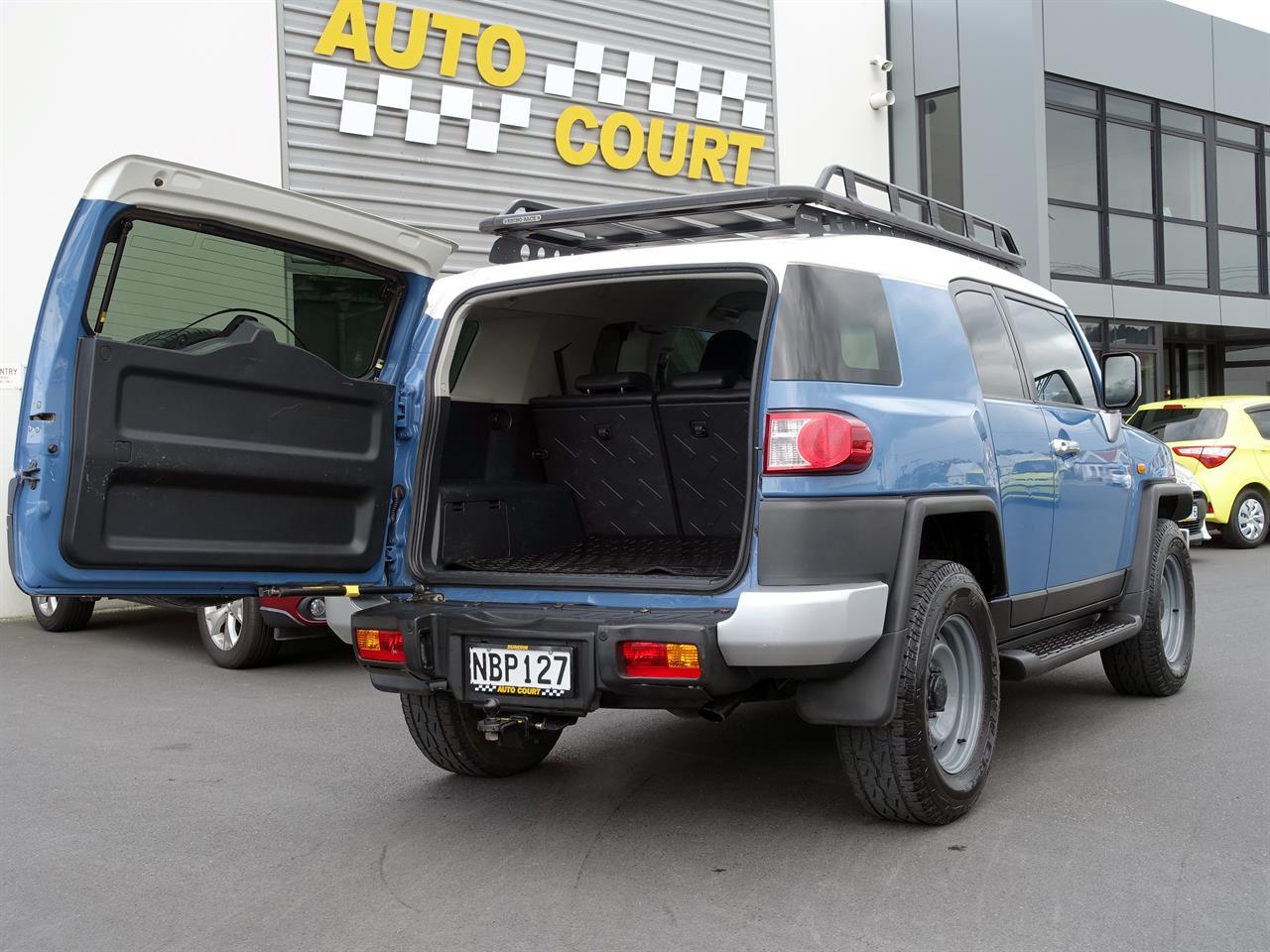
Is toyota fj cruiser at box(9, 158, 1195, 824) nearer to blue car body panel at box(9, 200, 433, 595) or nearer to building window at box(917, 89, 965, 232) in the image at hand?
blue car body panel at box(9, 200, 433, 595)

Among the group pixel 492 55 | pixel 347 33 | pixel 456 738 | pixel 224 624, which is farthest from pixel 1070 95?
pixel 456 738

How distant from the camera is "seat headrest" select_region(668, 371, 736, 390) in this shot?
16.2 feet

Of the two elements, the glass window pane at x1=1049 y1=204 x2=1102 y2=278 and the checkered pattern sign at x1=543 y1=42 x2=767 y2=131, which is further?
the glass window pane at x1=1049 y1=204 x2=1102 y2=278

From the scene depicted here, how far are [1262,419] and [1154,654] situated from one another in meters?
8.41

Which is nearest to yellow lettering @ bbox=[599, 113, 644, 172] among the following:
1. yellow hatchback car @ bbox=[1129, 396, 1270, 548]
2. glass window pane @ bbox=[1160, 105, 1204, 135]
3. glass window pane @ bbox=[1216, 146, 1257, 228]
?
yellow hatchback car @ bbox=[1129, 396, 1270, 548]

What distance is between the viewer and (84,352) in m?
3.63

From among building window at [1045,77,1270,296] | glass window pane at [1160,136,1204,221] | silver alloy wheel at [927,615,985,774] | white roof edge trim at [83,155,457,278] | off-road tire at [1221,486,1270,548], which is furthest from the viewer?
glass window pane at [1160,136,1204,221]

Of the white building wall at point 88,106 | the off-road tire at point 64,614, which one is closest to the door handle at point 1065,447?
the off-road tire at point 64,614

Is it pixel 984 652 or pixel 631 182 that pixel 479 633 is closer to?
pixel 984 652

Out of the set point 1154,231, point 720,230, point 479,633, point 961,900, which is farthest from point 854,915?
point 1154,231

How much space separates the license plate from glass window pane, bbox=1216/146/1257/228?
18504 mm

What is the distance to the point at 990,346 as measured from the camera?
4.77 metres

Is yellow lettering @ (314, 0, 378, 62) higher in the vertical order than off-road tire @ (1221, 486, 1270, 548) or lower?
higher

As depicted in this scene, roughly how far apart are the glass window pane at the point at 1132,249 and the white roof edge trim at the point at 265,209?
15.1 metres
